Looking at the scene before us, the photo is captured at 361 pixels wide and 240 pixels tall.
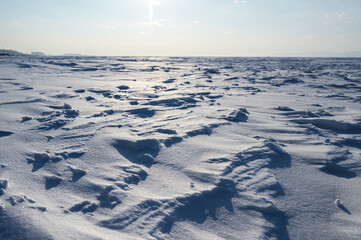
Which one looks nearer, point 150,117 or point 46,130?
point 46,130

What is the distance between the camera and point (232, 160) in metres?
1.83

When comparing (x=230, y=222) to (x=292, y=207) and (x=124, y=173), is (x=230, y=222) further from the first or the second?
(x=124, y=173)

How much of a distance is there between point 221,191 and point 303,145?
1.20 meters

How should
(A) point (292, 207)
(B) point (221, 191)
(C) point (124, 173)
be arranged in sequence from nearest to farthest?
(A) point (292, 207) → (B) point (221, 191) → (C) point (124, 173)

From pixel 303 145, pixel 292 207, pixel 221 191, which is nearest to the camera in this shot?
pixel 292 207

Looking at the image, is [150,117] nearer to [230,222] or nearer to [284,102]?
[230,222]

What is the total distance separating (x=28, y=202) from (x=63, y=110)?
202 cm

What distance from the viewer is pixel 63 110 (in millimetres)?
3031

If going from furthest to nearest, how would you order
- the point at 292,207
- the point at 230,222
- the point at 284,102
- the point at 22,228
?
1. the point at 284,102
2. the point at 292,207
3. the point at 230,222
4. the point at 22,228

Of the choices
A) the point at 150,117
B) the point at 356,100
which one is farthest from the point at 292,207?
the point at 356,100

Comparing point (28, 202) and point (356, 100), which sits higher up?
point (356, 100)

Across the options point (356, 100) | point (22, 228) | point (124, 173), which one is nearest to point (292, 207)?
point (124, 173)

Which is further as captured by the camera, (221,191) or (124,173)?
(124,173)

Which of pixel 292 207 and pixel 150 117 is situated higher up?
→ pixel 150 117
